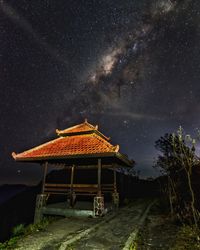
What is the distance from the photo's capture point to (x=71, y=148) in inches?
483

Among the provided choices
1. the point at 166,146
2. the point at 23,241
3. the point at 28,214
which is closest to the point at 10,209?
the point at 28,214

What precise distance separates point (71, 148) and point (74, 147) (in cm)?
19

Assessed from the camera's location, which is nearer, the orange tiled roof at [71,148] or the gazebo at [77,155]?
the gazebo at [77,155]

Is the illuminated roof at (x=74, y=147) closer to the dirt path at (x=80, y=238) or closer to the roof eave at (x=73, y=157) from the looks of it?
the roof eave at (x=73, y=157)

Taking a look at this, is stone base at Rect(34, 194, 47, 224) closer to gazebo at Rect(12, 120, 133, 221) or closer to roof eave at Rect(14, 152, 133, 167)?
gazebo at Rect(12, 120, 133, 221)

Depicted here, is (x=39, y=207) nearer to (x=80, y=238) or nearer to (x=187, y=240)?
(x=80, y=238)

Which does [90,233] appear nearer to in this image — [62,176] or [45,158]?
[45,158]

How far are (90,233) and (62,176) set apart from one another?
34.0 meters

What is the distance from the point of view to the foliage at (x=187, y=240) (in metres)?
5.62

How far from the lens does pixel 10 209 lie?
34.8m

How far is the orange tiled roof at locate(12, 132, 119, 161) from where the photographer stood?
36.6 ft

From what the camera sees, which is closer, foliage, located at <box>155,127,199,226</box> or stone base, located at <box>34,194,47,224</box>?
foliage, located at <box>155,127,199,226</box>

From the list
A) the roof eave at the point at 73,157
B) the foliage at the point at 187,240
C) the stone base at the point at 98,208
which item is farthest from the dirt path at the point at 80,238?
the roof eave at the point at 73,157

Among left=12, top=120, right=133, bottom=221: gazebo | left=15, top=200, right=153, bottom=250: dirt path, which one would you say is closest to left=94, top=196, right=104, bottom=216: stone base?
left=12, top=120, right=133, bottom=221: gazebo
